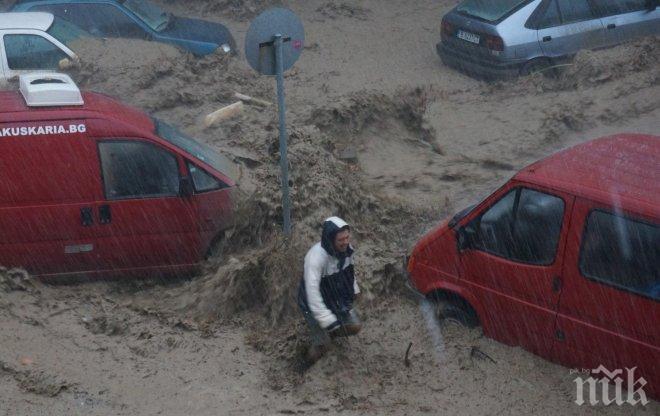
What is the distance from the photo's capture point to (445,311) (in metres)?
6.66

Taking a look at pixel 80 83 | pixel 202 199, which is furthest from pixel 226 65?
pixel 202 199

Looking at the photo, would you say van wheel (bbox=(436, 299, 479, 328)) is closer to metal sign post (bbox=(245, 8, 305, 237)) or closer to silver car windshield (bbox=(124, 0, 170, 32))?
metal sign post (bbox=(245, 8, 305, 237))

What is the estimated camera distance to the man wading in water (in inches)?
227

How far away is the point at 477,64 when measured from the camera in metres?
13.5

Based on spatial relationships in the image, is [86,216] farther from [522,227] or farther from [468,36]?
[468,36]

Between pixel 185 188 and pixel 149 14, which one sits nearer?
pixel 185 188

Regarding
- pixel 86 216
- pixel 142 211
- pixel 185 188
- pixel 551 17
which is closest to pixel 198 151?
pixel 185 188

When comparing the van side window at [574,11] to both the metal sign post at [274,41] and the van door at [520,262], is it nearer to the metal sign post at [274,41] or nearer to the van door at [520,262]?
the metal sign post at [274,41]

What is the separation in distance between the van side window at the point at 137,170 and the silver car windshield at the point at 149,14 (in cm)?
599

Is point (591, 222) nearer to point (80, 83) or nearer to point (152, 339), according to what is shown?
point (152, 339)

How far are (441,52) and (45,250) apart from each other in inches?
331

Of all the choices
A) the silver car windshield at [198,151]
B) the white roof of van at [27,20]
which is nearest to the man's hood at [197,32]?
the white roof of van at [27,20]

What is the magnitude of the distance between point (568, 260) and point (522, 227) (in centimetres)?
42

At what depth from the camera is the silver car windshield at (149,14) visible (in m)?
13.2
